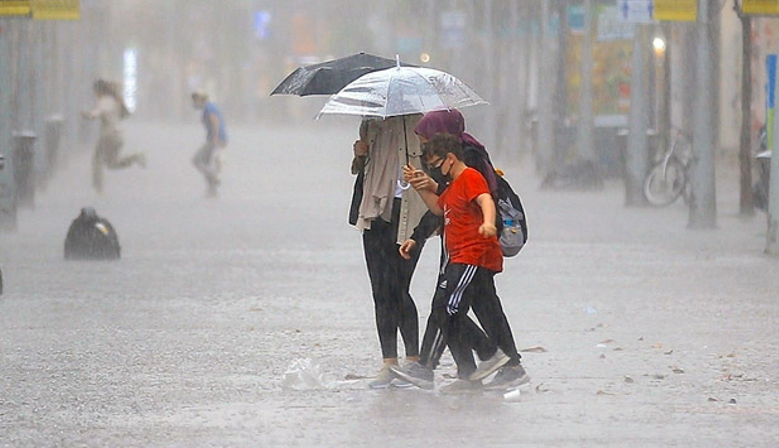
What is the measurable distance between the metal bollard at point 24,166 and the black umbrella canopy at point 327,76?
506 inches

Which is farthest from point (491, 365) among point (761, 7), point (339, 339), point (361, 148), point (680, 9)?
point (680, 9)

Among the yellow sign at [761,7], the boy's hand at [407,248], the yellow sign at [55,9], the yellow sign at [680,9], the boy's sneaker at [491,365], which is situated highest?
the yellow sign at [55,9]

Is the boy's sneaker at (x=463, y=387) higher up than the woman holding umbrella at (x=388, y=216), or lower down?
lower down

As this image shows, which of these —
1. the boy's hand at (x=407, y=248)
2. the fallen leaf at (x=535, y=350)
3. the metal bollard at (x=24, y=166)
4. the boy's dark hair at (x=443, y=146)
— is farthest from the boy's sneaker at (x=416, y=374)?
the metal bollard at (x=24, y=166)

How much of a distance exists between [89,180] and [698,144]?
16703 mm

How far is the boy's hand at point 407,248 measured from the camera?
8.90 metres

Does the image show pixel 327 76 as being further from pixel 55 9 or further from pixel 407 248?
pixel 55 9

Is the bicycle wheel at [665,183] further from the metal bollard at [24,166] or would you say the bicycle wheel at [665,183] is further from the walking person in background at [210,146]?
the metal bollard at [24,166]

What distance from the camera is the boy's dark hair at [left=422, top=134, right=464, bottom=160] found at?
877 cm

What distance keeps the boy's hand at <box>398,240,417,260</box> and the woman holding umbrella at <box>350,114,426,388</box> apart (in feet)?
0.32

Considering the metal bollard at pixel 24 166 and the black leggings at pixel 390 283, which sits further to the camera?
the metal bollard at pixel 24 166

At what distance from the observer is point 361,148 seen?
30.2ft

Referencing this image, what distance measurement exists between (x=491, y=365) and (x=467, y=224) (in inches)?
28.3

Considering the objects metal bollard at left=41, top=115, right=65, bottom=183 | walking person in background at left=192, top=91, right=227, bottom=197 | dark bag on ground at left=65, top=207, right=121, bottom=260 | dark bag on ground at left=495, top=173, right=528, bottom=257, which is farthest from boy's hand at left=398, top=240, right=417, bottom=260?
metal bollard at left=41, top=115, right=65, bottom=183
